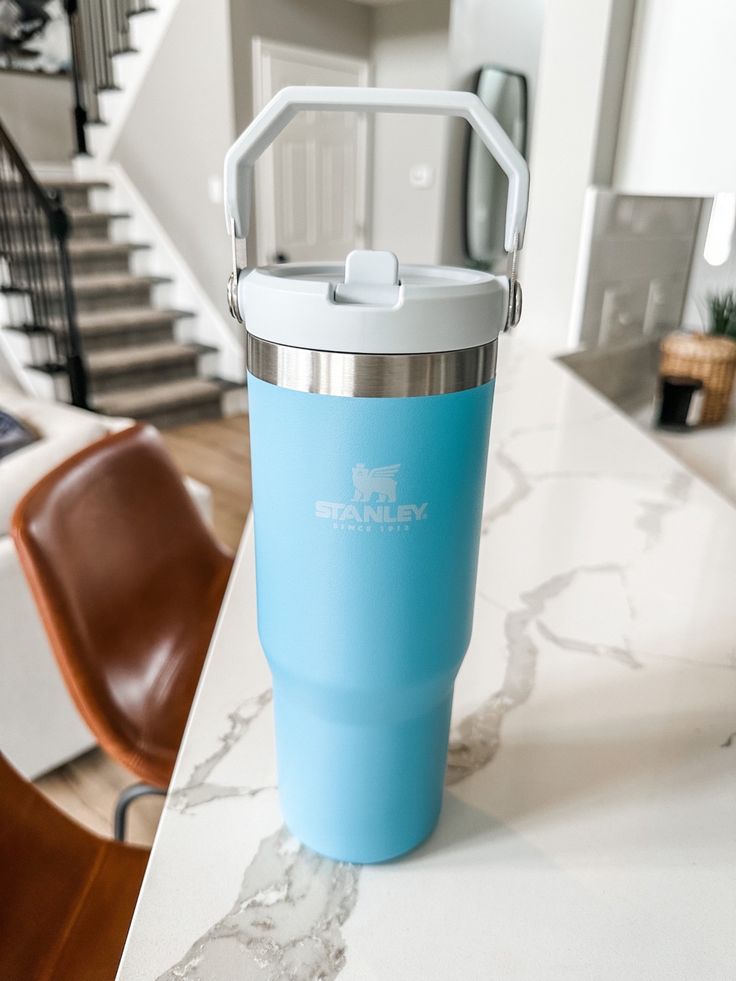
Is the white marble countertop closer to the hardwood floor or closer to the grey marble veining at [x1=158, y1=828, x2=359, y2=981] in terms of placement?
the grey marble veining at [x1=158, y1=828, x2=359, y2=981]

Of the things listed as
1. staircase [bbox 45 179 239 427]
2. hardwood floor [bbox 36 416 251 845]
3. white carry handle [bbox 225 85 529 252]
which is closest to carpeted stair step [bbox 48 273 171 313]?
staircase [bbox 45 179 239 427]

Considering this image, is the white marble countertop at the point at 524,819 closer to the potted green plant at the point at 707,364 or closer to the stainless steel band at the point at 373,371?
the stainless steel band at the point at 373,371

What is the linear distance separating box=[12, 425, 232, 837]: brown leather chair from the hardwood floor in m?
0.56

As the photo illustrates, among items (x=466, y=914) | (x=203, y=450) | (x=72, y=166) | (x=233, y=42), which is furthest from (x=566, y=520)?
(x=72, y=166)

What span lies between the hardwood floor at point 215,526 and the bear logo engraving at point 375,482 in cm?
136

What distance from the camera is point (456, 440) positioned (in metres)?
0.42

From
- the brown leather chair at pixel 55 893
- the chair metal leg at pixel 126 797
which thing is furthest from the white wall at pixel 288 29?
the brown leather chair at pixel 55 893

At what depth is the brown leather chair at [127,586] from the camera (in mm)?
932

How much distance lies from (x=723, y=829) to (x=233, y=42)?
4605 mm

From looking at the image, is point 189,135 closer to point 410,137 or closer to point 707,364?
point 410,137

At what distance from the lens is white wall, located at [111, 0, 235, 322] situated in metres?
4.26

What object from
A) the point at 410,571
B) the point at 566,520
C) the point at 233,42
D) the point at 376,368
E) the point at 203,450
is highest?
the point at 233,42

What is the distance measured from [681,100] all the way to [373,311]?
1.42 metres

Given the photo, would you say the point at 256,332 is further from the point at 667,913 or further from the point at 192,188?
the point at 192,188
